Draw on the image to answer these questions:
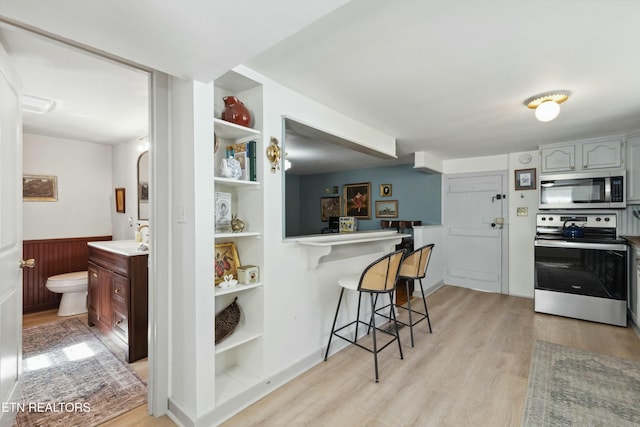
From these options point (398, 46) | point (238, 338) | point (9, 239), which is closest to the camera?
point (9, 239)

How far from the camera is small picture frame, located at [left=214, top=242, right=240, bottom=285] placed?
6.32ft

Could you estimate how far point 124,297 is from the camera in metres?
2.44

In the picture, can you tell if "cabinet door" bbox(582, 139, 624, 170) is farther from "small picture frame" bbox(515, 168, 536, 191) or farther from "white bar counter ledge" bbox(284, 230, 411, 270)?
"white bar counter ledge" bbox(284, 230, 411, 270)

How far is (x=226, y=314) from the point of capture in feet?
6.49

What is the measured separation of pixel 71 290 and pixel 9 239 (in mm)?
2303

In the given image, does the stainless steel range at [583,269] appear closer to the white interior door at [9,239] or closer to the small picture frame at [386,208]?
the small picture frame at [386,208]

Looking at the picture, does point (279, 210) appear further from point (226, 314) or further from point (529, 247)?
point (529, 247)

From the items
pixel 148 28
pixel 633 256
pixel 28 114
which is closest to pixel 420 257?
pixel 633 256

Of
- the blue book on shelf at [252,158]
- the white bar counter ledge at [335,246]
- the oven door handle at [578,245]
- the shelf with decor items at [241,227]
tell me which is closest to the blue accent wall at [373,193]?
the white bar counter ledge at [335,246]

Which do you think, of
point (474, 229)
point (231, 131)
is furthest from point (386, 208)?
point (231, 131)

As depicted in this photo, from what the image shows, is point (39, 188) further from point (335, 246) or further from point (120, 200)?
point (335, 246)

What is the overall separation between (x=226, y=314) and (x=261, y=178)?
939mm

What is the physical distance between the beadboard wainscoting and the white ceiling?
11.4ft

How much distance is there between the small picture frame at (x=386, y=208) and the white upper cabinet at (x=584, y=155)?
236cm
